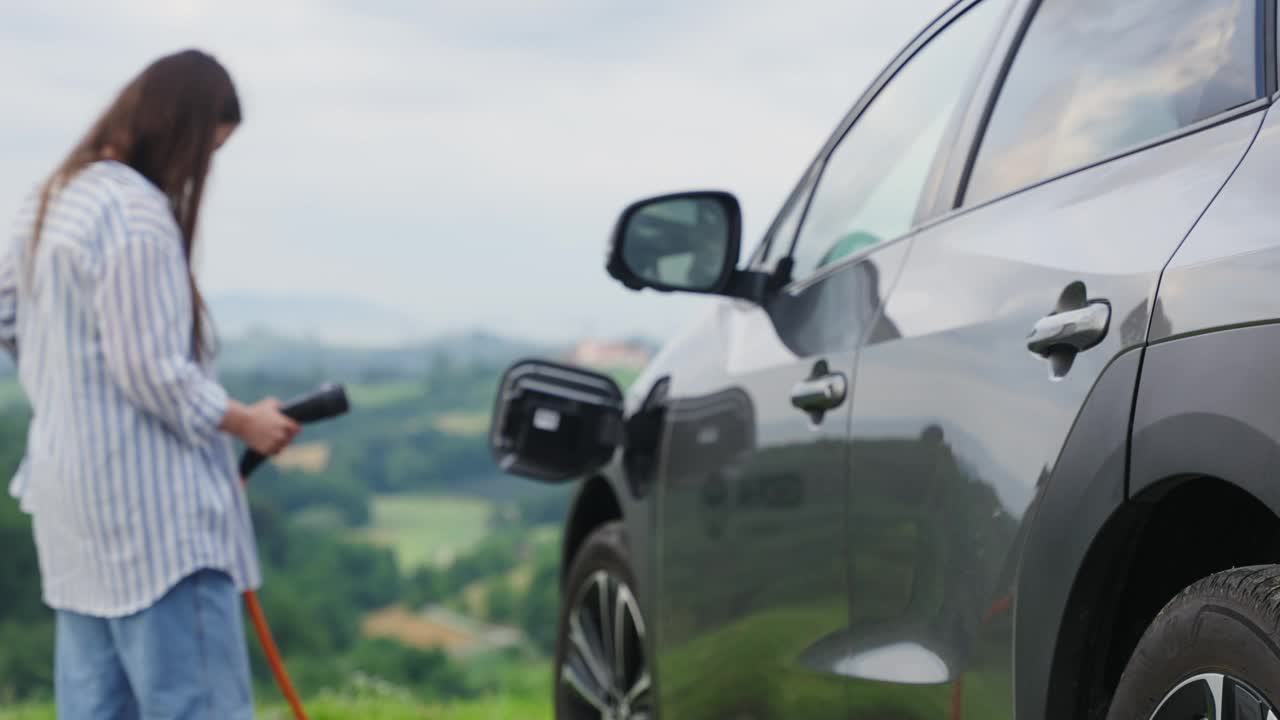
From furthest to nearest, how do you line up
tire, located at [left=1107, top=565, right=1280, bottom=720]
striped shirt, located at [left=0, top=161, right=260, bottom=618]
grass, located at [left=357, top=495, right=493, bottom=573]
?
grass, located at [left=357, top=495, right=493, bottom=573]
striped shirt, located at [left=0, top=161, right=260, bottom=618]
tire, located at [left=1107, top=565, right=1280, bottom=720]

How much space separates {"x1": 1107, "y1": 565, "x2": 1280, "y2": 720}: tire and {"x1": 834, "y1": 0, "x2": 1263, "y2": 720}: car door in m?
0.19

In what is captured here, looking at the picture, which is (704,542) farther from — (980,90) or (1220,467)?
(1220,467)

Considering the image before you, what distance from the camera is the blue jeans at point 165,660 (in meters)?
3.05

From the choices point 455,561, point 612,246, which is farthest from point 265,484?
point 612,246

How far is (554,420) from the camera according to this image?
3.88 meters

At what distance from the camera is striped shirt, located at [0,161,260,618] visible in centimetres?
304

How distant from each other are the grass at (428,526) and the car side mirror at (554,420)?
45465 millimetres

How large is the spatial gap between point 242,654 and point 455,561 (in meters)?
49.7

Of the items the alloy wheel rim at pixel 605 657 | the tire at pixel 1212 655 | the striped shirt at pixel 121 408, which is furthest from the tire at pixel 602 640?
the tire at pixel 1212 655

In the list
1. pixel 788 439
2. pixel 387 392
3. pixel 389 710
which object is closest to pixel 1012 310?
pixel 788 439

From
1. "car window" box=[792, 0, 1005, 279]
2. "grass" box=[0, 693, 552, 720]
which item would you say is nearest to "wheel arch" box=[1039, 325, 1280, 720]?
"car window" box=[792, 0, 1005, 279]

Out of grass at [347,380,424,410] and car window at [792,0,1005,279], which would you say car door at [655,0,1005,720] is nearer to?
car window at [792,0,1005,279]

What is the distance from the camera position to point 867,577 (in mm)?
2396

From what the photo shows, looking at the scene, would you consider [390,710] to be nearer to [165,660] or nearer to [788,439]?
[165,660]
